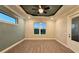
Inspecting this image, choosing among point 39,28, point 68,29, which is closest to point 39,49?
point 68,29

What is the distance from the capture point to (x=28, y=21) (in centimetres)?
1089

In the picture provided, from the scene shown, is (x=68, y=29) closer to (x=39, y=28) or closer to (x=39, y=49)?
(x=39, y=49)

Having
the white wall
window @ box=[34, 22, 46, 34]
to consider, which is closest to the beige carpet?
the white wall

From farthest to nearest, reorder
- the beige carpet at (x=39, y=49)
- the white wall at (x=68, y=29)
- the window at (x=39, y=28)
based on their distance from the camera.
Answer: the window at (x=39, y=28), the beige carpet at (x=39, y=49), the white wall at (x=68, y=29)

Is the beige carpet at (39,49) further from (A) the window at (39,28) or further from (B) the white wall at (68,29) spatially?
(A) the window at (39,28)

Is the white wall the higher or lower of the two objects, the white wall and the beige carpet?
the higher

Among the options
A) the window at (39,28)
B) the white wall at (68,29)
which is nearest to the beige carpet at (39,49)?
the white wall at (68,29)

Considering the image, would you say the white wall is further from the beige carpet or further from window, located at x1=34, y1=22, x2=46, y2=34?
window, located at x1=34, y1=22, x2=46, y2=34

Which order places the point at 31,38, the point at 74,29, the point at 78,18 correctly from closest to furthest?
the point at 78,18 < the point at 74,29 < the point at 31,38
